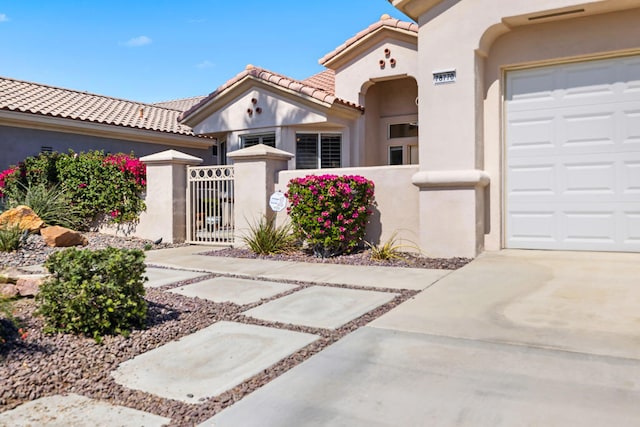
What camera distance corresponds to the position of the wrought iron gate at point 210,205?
35.1 feet

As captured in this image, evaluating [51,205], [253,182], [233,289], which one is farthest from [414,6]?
[51,205]

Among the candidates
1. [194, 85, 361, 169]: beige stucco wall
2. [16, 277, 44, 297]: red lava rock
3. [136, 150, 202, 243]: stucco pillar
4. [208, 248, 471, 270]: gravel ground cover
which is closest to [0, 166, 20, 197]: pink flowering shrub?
[136, 150, 202, 243]: stucco pillar

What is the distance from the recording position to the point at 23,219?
10.6 m

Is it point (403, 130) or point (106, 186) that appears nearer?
point (106, 186)

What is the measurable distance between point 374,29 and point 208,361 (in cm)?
1177

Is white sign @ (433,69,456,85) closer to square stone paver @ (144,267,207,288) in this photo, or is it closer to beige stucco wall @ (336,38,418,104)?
square stone paver @ (144,267,207,288)

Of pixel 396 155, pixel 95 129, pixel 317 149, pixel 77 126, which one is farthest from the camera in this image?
pixel 95 129

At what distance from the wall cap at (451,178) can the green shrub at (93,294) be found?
5.04 m

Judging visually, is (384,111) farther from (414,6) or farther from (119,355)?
(119,355)

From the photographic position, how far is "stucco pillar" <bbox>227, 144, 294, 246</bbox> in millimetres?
10093

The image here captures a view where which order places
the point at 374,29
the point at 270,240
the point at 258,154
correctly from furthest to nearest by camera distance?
the point at 374,29
the point at 258,154
the point at 270,240

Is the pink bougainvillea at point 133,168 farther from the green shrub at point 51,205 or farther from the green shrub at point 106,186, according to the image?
the green shrub at point 51,205

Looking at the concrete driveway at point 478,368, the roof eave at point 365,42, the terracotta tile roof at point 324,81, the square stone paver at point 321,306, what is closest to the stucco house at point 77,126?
the terracotta tile roof at point 324,81

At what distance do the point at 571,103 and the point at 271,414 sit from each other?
6881 mm
